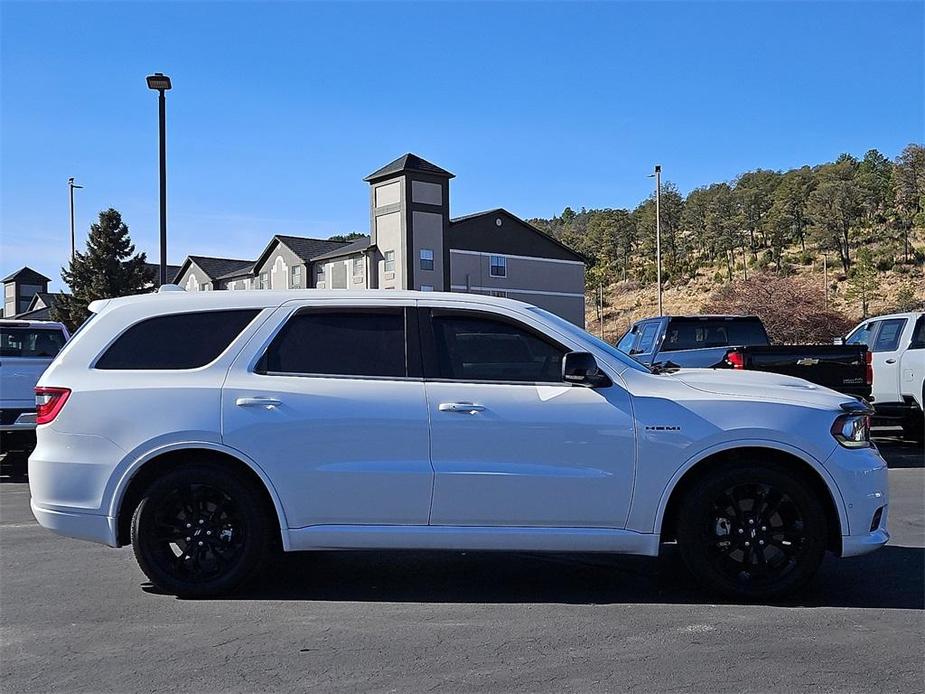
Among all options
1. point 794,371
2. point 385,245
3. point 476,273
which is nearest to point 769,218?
point 476,273

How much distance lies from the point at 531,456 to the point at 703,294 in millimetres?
61386

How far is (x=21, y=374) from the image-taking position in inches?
451

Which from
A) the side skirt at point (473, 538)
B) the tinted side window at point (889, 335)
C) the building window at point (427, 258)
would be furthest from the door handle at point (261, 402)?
the building window at point (427, 258)

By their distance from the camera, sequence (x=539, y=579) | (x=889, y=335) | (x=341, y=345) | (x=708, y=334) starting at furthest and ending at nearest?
(x=708, y=334), (x=889, y=335), (x=539, y=579), (x=341, y=345)

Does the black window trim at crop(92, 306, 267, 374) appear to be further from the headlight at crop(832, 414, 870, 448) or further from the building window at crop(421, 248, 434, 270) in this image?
the building window at crop(421, 248, 434, 270)

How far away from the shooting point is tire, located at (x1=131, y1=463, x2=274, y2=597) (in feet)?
18.1

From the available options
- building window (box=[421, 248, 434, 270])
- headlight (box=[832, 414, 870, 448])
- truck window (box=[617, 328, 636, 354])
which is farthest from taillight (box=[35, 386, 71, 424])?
building window (box=[421, 248, 434, 270])

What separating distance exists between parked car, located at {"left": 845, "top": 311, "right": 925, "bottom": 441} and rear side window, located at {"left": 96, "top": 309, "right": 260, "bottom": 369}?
10.3 m

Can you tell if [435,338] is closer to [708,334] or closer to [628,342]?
[708,334]

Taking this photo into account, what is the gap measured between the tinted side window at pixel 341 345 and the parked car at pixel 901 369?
9.65m

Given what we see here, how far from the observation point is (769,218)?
6912 centimetres

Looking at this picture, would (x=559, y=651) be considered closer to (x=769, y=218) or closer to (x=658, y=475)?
(x=658, y=475)

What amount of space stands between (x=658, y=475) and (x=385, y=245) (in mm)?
51560

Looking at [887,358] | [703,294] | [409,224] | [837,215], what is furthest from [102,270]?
[887,358]
